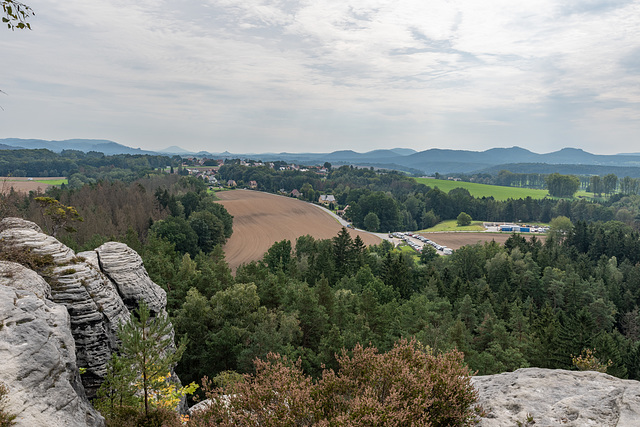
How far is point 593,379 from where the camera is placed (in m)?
11.1

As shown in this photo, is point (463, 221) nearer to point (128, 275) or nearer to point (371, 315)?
point (371, 315)

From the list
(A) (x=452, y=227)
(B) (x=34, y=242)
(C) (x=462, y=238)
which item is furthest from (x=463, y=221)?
(B) (x=34, y=242)

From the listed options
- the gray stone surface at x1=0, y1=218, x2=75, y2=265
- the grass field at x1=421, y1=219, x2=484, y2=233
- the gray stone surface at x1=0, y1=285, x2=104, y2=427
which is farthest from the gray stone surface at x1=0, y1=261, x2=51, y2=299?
the grass field at x1=421, y1=219, x2=484, y2=233

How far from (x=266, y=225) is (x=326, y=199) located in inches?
2565

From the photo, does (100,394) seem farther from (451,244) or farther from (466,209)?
(466,209)

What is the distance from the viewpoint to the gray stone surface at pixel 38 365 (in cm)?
863

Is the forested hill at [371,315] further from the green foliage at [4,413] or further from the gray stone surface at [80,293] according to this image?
the green foliage at [4,413]

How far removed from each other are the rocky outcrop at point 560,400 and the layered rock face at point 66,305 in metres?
11.8

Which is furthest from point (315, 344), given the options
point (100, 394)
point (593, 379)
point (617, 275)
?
point (617, 275)

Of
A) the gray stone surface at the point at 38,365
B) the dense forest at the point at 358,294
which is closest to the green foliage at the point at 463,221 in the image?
the dense forest at the point at 358,294

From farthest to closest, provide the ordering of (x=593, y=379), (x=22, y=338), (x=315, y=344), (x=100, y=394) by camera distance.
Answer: (x=315, y=344)
(x=100, y=394)
(x=593, y=379)
(x=22, y=338)

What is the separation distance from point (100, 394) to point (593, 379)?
626 inches

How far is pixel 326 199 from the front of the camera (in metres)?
159

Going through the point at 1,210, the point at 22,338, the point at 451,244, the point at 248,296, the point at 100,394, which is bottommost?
the point at 451,244
